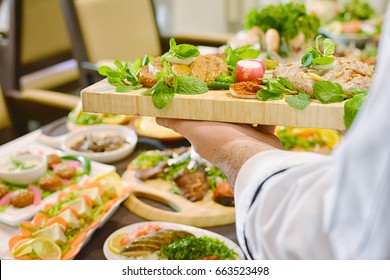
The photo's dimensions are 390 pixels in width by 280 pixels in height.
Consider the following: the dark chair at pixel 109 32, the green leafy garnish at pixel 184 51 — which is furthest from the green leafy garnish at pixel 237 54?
the dark chair at pixel 109 32

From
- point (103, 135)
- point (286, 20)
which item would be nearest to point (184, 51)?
point (103, 135)

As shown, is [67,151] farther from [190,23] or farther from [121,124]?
Result: [190,23]

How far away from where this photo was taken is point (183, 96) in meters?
1.28

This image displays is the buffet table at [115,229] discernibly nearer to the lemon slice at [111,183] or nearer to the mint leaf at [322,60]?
the lemon slice at [111,183]

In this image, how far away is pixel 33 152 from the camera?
1.99 m

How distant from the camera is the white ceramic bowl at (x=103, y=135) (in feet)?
6.39

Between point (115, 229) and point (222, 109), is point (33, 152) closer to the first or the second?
point (115, 229)

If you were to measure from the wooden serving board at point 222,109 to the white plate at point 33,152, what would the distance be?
1.47ft

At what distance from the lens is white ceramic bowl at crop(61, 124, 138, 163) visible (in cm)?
195

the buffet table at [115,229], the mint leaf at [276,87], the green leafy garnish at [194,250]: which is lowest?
the buffet table at [115,229]

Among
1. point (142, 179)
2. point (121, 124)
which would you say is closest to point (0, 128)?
point (121, 124)

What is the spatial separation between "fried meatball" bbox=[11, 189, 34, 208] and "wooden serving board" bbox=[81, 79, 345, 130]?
0.46 meters

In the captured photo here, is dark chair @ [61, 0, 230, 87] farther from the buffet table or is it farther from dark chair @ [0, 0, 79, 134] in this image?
the buffet table

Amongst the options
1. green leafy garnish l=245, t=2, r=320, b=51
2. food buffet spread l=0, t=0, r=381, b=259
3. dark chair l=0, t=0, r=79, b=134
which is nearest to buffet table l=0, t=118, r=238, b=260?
food buffet spread l=0, t=0, r=381, b=259
